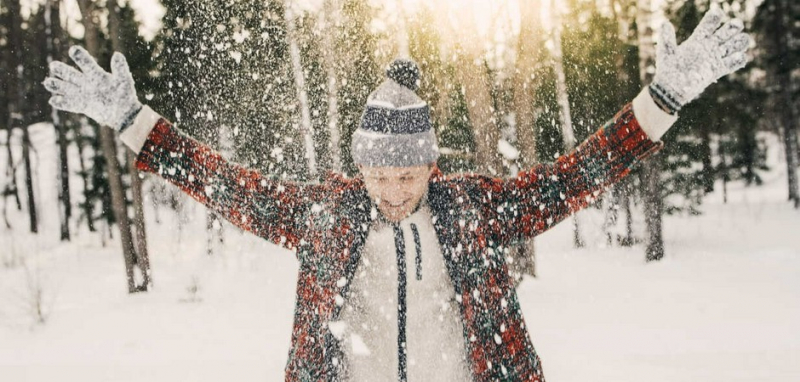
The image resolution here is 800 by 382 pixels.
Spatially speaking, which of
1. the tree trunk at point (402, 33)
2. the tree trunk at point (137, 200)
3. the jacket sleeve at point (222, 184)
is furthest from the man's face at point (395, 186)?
the tree trunk at point (137, 200)

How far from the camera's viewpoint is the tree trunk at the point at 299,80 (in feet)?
52.2

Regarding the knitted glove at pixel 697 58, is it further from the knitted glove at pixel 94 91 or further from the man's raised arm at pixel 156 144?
the knitted glove at pixel 94 91

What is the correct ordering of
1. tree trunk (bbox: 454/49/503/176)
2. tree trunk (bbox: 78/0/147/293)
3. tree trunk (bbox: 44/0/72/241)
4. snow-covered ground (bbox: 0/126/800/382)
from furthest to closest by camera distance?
tree trunk (bbox: 44/0/72/241) < tree trunk (bbox: 78/0/147/293) < tree trunk (bbox: 454/49/503/176) < snow-covered ground (bbox: 0/126/800/382)

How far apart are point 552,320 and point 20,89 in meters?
24.3

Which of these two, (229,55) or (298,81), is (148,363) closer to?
(298,81)

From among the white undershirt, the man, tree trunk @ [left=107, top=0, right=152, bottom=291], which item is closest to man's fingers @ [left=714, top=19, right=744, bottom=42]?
the man

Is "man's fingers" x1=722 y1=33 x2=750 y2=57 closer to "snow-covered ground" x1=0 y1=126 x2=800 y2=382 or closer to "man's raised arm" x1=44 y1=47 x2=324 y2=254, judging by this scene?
"man's raised arm" x1=44 y1=47 x2=324 y2=254

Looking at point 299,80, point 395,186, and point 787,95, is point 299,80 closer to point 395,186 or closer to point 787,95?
point 395,186

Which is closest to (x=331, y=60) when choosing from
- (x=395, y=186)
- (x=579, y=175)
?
(x=395, y=186)

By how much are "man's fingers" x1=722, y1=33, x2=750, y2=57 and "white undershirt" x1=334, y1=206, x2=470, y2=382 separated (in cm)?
111

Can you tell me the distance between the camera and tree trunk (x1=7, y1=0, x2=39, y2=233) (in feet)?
73.2

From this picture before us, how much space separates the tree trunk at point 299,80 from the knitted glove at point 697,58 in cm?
1450

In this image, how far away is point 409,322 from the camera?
7.34ft

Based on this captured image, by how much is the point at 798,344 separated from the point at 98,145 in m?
22.0
